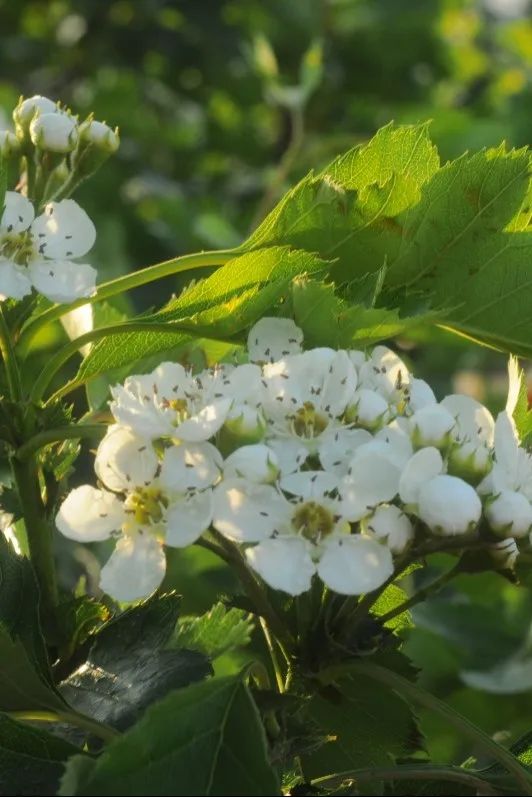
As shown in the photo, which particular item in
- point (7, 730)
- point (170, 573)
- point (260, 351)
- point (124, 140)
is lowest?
point (170, 573)

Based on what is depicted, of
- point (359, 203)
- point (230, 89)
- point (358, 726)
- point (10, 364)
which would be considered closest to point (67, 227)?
point (10, 364)

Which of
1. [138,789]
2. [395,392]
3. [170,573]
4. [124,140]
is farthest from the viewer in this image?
[124,140]

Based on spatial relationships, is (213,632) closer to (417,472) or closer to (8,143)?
(417,472)

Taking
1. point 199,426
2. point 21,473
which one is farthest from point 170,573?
point 199,426

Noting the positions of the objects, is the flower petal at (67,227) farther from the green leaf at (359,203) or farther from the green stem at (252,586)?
the green stem at (252,586)

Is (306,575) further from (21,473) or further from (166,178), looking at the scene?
(166,178)
